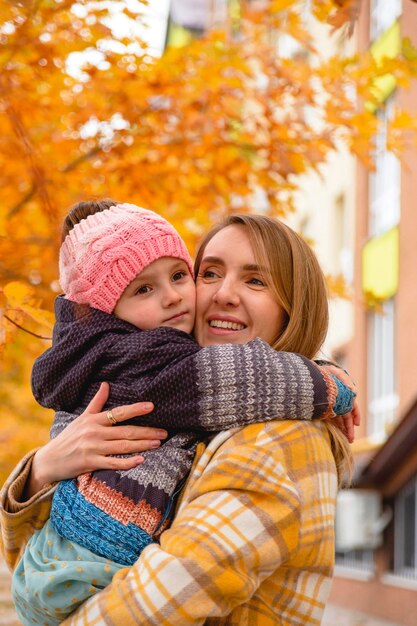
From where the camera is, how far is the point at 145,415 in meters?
2.36

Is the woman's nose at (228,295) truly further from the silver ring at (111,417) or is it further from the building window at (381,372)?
the building window at (381,372)

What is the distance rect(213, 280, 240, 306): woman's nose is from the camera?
2.68 metres

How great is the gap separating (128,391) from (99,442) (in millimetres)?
153

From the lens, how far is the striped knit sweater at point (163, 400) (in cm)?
224

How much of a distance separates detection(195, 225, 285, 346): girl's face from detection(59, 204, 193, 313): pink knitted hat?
0.14 meters

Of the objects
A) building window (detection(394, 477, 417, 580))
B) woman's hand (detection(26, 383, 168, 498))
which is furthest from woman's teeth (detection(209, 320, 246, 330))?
building window (detection(394, 477, 417, 580))

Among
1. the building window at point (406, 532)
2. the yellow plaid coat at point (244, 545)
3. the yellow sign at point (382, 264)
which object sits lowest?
the building window at point (406, 532)

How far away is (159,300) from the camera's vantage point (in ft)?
8.72

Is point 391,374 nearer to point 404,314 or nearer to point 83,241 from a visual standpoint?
point 404,314

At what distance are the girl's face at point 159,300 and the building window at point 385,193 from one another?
32.7 feet

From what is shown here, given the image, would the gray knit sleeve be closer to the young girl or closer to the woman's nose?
the young girl

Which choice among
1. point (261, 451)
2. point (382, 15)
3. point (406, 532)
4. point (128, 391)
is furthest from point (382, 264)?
point (261, 451)

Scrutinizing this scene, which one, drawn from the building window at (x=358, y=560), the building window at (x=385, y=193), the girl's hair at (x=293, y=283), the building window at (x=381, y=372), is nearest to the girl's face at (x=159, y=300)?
the girl's hair at (x=293, y=283)

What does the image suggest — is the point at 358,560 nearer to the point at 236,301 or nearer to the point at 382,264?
the point at 382,264
